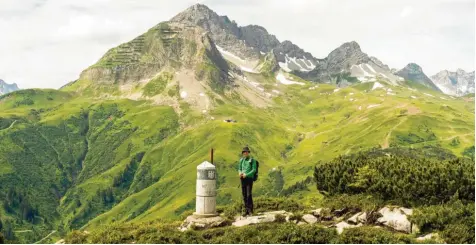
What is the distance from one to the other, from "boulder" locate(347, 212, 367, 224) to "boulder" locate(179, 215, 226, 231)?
964cm

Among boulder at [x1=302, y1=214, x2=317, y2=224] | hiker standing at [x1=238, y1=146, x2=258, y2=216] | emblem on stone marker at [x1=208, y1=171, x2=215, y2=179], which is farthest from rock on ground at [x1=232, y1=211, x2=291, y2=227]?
emblem on stone marker at [x1=208, y1=171, x2=215, y2=179]

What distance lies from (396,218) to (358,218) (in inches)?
117

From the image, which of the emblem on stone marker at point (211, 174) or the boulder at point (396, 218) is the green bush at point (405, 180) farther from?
the emblem on stone marker at point (211, 174)

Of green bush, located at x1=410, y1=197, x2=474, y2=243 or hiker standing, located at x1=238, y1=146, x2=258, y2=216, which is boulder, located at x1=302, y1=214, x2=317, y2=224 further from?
green bush, located at x1=410, y1=197, x2=474, y2=243

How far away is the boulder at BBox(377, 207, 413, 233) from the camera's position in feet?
120

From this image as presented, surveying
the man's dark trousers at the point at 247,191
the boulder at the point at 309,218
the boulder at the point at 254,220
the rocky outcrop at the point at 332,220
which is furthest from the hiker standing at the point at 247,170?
the boulder at the point at 309,218

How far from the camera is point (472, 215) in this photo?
34219 millimetres

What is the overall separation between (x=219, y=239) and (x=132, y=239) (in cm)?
739

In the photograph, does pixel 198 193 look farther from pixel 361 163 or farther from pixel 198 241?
pixel 361 163

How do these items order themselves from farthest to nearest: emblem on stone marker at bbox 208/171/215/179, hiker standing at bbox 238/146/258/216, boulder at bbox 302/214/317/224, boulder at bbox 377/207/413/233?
boulder at bbox 302/214/317/224, emblem on stone marker at bbox 208/171/215/179, hiker standing at bbox 238/146/258/216, boulder at bbox 377/207/413/233

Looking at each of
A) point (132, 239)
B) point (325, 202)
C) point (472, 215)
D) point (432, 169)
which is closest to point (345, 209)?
point (325, 202)

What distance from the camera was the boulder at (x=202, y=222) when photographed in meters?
38.7

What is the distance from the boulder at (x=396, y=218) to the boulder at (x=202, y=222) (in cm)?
1186

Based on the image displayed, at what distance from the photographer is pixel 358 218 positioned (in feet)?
131
